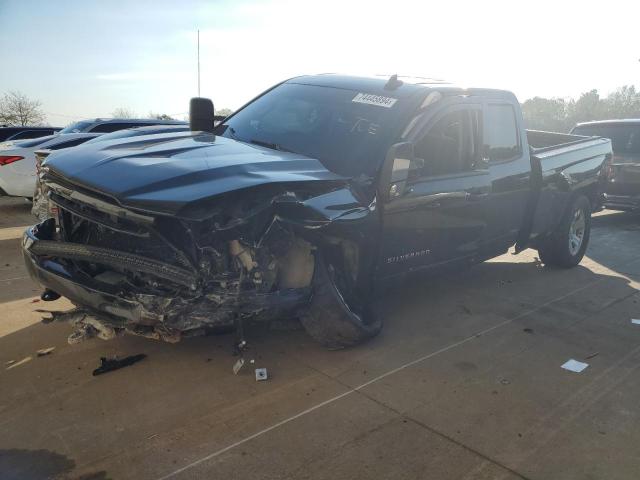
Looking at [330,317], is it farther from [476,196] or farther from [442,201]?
[476,196]

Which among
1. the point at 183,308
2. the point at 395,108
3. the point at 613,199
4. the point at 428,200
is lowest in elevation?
the point at 613,199

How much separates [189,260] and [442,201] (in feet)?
7.03

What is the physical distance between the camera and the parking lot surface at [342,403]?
272 centimetres

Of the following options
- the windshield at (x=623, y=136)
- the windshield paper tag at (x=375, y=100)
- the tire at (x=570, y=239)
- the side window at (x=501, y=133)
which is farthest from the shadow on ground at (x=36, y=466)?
the windshield at (x=623, y=136)

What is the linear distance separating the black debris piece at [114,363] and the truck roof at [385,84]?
2.66 m

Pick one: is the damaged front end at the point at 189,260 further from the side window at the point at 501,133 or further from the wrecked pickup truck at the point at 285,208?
the side window at the point at 501,133

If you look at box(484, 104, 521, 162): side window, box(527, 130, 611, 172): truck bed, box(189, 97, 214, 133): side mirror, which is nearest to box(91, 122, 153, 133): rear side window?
box(189, 97, 214, 133): side mirror

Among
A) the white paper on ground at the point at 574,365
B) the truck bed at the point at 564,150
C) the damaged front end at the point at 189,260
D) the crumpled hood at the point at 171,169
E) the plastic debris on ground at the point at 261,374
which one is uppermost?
the crumpled hood at the point at 171,169

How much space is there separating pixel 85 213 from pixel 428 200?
2368 mm

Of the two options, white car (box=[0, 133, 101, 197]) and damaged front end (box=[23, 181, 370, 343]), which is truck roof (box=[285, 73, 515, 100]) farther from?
white car (box=[0, 133, 101, 197])

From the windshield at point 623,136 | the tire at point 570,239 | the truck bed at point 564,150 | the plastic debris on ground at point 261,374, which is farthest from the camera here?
the windshield at point 623,136

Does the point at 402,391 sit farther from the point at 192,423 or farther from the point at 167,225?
the point at 167,225

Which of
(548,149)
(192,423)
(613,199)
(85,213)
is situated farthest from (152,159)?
(613,199)

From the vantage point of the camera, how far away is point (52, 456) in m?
2.72
